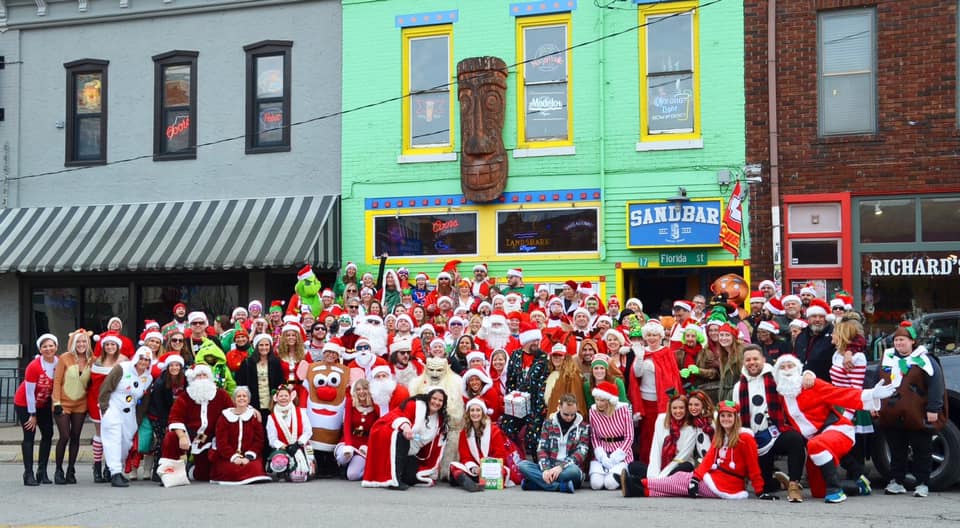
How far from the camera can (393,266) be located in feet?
54.6

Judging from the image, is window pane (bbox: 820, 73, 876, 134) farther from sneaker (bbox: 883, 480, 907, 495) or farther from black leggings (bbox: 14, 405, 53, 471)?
black leggings (bbox: 14, 405, 53, 471)

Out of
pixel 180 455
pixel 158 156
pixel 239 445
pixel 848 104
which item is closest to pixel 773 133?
pixel 848 104

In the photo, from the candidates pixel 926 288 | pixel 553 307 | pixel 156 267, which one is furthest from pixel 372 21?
pixel 926 288

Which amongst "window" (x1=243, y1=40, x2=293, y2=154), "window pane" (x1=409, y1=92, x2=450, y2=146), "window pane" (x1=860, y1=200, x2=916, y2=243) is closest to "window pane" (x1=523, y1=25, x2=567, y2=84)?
"window pane" (x1=409, y1=92, x2=450, y2=146)

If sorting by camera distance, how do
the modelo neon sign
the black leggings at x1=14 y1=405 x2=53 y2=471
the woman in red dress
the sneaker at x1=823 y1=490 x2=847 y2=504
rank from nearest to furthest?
the sneaker at x1=823 y1=490 x2=847 y2=504, the woman in red dress, the black leggings at x1=14 y1=405 x2=53 y2=471, the modelo neon sign

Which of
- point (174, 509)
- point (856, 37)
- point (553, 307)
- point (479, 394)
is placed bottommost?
point (174, 509)

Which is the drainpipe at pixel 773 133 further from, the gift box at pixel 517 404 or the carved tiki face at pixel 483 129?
the gift box at pixel 517 404

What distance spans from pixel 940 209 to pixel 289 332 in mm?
9536

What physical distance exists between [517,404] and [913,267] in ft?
23.4

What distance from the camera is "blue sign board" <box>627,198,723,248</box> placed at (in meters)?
15.1

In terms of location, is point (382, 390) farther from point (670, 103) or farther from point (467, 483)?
point (670, 103)

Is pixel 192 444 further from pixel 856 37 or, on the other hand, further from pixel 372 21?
pixel 856 37

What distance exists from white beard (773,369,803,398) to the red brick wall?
5.77 m

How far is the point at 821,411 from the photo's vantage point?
937cm
